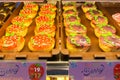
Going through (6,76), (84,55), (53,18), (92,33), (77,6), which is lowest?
→ (6,76)

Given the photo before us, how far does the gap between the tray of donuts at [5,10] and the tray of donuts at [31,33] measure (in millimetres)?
49

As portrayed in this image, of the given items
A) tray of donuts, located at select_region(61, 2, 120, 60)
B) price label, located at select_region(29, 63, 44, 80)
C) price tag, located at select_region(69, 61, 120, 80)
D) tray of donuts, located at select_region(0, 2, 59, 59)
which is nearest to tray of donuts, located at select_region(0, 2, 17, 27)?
tray of donuts, located at select_region(0, 2, 59, 59)

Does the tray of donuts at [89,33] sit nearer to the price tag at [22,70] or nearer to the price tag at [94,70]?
the price tag at [94,70]

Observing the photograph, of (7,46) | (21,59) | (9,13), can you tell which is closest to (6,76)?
(21,59)

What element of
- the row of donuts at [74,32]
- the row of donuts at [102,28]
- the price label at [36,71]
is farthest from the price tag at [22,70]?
the row of donuts at [102,28]

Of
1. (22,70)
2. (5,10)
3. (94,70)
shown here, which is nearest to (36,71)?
(22,70)

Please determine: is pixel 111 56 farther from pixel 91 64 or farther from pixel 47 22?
pixel 47 22

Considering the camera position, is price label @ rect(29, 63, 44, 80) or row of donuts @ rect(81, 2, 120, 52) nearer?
price label @ rect(29, 63, 44, 80)

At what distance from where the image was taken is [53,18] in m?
2.35

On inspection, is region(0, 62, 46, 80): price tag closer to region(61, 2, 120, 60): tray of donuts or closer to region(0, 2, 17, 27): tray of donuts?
region(61, 2, 120, 60): tray of donuts

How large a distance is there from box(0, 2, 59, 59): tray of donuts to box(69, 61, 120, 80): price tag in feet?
0.55

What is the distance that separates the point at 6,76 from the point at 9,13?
1.12 metres

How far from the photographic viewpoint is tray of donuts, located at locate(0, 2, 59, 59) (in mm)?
1579

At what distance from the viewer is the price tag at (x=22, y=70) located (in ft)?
4.68
